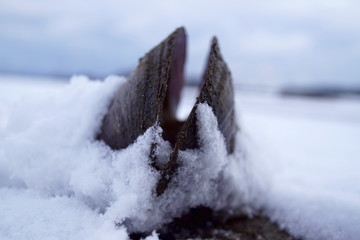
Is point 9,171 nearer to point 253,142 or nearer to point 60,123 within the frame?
point 60,123

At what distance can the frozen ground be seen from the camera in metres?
1.00

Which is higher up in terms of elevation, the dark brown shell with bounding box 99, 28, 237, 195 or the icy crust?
the dark brown shell with bounding box 99, 28, 237, 195

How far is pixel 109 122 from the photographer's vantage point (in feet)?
4.28

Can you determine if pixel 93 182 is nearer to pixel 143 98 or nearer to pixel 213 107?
pixel 143 98

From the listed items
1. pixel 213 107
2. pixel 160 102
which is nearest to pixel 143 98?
pixel 160 102

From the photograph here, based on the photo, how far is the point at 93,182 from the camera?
1.10m

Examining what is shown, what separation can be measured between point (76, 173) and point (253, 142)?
888 mm

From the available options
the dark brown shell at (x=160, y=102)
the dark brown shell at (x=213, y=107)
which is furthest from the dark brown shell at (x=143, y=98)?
the dark brown shell at (x=213, y=107)

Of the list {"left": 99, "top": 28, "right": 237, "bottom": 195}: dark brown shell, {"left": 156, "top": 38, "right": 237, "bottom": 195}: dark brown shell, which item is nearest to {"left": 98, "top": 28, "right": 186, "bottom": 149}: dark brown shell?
{"left": 99, "top": 28, "right": 237, "bottom": 195}: dark brown shell

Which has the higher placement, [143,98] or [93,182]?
[143,98]

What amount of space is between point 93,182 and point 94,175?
1.3 inches

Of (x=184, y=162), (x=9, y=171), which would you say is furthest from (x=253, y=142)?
(x=9, y=171)

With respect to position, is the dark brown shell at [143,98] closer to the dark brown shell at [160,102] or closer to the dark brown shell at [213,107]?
the dark brown shell at [160,102]

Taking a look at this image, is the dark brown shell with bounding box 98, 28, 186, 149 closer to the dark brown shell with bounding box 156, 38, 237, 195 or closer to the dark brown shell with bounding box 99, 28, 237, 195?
the dark brown shell with bounding box 99, 28, 237, 195
